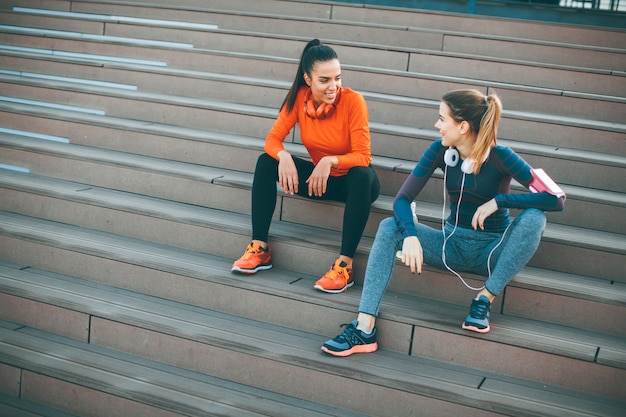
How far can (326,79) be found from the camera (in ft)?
10.4

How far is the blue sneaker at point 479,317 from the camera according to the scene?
2.72m

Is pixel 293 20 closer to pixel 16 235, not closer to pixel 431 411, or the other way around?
pixel 16 235

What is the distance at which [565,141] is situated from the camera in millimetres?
3775

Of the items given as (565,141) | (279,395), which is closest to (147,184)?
(279,395)

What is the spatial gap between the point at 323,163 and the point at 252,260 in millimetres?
531

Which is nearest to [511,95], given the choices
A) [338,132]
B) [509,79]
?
[509,79]

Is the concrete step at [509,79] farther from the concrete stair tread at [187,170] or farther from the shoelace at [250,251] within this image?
the shoelace at [250,251]

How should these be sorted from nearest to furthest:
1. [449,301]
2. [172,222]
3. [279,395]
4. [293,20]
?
[279,395] < [449,301] < [172,222] < [293,20]

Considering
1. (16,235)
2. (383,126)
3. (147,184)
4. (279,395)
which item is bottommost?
(279,395)

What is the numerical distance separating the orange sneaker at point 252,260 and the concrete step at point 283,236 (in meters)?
0.10

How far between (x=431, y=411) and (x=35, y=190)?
2.35 meters

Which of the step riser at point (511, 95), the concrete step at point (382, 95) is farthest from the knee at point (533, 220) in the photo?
the step riser at point (511, 95)

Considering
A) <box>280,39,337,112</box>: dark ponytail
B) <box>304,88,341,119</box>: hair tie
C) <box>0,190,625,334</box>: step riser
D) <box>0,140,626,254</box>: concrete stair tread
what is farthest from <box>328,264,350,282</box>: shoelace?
<box>280,39,337,112</box>: dark ponytail

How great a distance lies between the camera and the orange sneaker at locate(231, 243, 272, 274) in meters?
3.17
